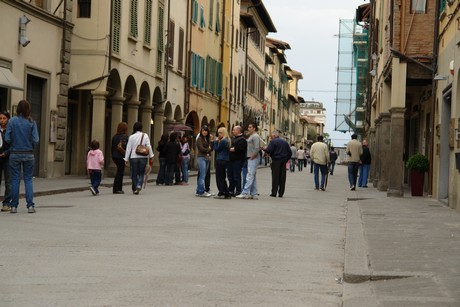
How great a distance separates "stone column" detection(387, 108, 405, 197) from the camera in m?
24.6

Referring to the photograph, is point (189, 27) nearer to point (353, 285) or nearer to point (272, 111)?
point (353, 285)

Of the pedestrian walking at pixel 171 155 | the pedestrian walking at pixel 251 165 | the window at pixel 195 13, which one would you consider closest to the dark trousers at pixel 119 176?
the pedestrian walking at pixel 251 165

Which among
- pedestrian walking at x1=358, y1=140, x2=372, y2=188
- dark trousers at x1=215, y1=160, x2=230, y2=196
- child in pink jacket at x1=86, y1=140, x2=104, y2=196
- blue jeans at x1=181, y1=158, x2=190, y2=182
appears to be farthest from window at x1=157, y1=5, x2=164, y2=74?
dark trousers at x1=215, y1=160, x2=230, y2=196

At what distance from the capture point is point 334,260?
10.2m

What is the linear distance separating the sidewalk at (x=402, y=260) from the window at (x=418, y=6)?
8.52m

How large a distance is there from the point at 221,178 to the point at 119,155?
290 cm

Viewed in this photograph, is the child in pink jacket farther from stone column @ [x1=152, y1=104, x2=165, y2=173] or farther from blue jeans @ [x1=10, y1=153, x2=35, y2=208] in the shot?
stone column @ [x1=152, y1=104, x2=165, y2=173]

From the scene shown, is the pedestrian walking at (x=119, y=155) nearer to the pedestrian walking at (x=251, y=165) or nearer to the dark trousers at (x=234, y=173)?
the dark trousers at (x=234, y=173)

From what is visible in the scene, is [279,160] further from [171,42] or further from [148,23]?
[171,42]

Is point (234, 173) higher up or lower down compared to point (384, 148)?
lower down

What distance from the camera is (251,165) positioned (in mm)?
22109

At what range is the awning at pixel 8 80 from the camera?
23484 mm

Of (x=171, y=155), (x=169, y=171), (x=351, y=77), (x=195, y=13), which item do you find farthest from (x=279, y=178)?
(x=351, y=77)

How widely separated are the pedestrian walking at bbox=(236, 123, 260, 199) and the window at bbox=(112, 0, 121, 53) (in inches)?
423
